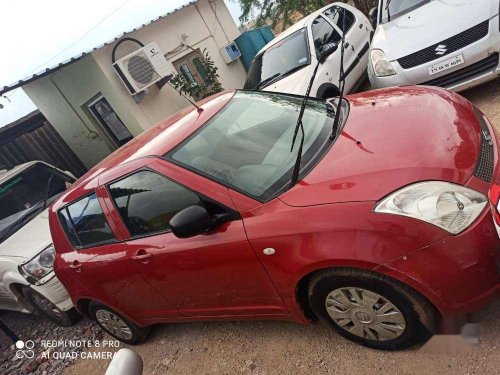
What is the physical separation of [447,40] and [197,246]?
3.55 meters

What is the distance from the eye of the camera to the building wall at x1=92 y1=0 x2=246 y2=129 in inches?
354

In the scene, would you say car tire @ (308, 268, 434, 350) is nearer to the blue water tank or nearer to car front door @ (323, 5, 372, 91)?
car front door @ (323, 5, 372, 91)

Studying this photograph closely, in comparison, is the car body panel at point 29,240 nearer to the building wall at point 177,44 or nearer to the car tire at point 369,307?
the car tire at point 369,307

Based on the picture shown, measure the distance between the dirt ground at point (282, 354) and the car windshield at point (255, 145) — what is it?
116 centimetres

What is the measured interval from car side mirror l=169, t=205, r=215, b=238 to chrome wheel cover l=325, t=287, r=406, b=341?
85cm

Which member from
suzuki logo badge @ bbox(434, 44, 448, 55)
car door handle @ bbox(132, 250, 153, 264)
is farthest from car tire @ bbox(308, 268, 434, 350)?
suzuki logo badge @ bbox(434, 44, 448, 55)

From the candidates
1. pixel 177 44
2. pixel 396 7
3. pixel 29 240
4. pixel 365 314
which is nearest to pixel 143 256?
pixel 365 314

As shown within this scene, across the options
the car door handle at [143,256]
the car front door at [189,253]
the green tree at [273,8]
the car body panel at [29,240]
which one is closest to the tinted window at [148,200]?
the car front door at [189,253]

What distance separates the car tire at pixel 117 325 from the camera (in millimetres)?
3604

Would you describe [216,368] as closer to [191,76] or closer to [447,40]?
[447,40]

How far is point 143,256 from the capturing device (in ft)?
9.18

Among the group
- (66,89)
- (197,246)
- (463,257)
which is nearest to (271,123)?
(197,246)

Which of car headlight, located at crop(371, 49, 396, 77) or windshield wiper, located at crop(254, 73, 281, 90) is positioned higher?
windshield wiper, located at crop(254, 73, 281, 90)

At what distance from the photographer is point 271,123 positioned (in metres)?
2.97
